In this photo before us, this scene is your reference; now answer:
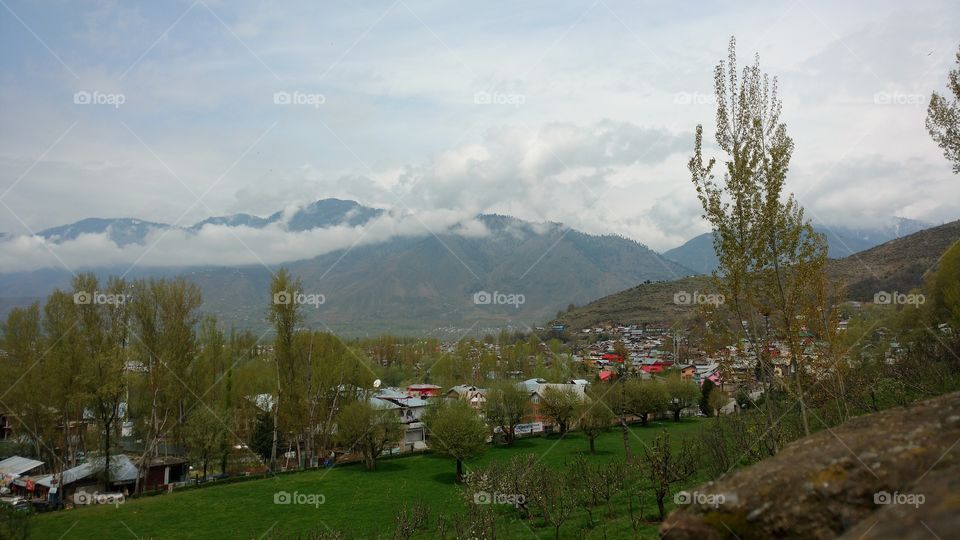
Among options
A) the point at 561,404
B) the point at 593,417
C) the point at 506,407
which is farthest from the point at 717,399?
the point at 506,407

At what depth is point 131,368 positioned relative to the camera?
4025 centimetres

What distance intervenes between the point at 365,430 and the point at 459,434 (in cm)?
946

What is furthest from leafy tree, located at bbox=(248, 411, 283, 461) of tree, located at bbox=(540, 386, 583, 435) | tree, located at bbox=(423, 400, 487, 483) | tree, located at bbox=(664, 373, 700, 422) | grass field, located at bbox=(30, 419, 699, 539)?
tree, located at bbox=(664, 373, 700, 422)

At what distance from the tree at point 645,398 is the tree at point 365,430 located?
28.3 metres

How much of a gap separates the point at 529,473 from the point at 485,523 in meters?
8.64

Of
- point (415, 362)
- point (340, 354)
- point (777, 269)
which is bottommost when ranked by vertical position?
point (415, 362)

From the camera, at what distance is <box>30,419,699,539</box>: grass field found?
24.8 m

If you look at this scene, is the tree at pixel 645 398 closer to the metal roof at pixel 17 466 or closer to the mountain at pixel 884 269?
the mountain at pixel 884 269

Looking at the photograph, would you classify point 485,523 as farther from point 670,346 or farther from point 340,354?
point 670,346

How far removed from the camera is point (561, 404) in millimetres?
54719

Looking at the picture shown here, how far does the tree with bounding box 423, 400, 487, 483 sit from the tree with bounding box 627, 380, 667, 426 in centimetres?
2520

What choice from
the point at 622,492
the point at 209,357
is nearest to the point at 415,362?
the point at 209,357

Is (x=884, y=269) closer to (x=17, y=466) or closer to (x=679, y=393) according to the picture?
(x=679, y=393)

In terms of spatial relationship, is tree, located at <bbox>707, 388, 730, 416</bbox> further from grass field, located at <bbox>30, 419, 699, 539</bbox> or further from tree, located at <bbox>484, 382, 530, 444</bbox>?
grass field, located at <bbox>30, 419, 699, 539</bbox>
